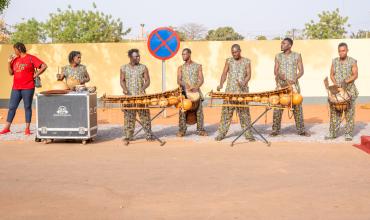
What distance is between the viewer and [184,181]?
775 centimetres

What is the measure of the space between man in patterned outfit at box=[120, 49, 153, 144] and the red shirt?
204cm

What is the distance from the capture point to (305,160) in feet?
30.8

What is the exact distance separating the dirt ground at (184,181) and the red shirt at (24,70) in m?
1.57

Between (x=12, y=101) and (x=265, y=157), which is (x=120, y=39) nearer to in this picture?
(x=12, y=101)

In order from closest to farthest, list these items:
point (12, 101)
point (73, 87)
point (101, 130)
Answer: point (73, 87), point (12, 101), point (101, 130)

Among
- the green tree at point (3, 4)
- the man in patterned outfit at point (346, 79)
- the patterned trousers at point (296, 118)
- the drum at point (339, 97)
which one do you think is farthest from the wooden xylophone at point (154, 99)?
the green tree at point (3, 4)

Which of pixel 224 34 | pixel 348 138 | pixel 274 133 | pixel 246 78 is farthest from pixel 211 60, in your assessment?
pixel 224 34

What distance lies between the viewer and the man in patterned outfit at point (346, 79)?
1141 centimetres

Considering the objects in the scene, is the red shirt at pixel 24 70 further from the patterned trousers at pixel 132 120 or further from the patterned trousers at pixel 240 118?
the patterned trousers at pixel 240 118

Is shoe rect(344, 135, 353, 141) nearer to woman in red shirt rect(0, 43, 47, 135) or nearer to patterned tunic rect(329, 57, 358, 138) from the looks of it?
patterned tunic rect(329, 57, 358, 138)

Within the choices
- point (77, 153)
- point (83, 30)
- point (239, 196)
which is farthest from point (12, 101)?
point (83, 30)

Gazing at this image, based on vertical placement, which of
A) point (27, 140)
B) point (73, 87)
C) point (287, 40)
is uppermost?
point (287, 40)

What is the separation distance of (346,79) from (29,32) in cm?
4594

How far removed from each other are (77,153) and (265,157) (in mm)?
3126
